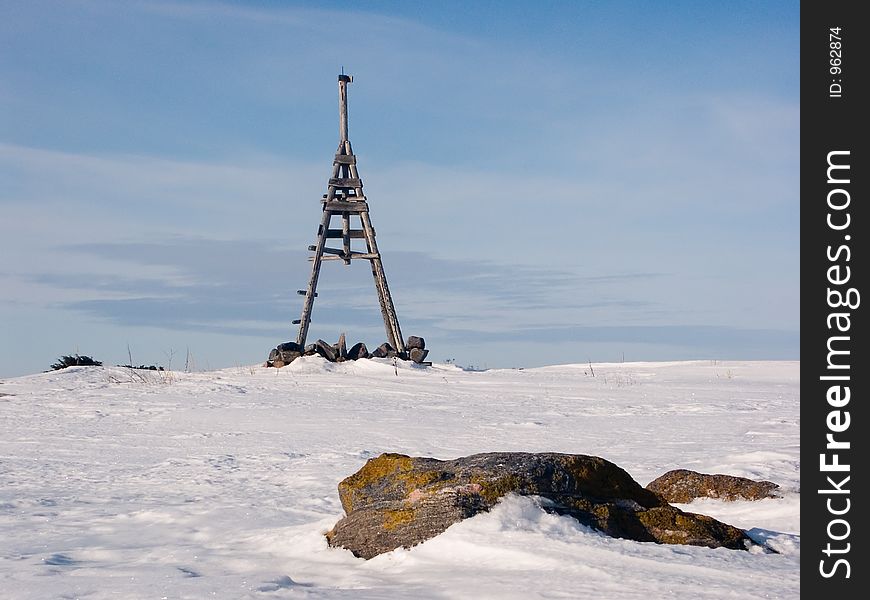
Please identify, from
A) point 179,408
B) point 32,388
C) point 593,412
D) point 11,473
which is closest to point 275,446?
point 11,473

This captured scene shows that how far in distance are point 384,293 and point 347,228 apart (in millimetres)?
1547

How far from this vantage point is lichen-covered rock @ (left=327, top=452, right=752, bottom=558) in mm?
4234

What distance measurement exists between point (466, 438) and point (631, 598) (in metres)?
5.59

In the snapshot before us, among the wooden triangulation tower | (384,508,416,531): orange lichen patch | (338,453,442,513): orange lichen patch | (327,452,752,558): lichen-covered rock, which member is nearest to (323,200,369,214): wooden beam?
the wooden triangulation tower

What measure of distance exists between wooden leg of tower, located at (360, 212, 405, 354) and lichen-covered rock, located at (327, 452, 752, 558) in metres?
13.9

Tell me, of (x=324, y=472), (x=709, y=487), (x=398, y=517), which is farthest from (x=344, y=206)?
(x=398, y=517)

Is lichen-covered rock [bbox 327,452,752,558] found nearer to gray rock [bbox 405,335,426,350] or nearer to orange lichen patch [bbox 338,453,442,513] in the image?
orange lichen patch [bbox 338,453,442,513]

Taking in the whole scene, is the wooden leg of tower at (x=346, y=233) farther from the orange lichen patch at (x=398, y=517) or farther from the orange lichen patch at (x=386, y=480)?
the orange lichen patch at (x=398, y=517)

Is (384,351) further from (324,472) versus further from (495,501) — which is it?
(495,501)

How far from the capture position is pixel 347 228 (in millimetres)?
18750

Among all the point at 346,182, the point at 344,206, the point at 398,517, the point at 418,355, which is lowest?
the point at 398,517

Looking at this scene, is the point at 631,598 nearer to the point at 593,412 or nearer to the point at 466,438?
the point at 466,438

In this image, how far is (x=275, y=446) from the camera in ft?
27.2
